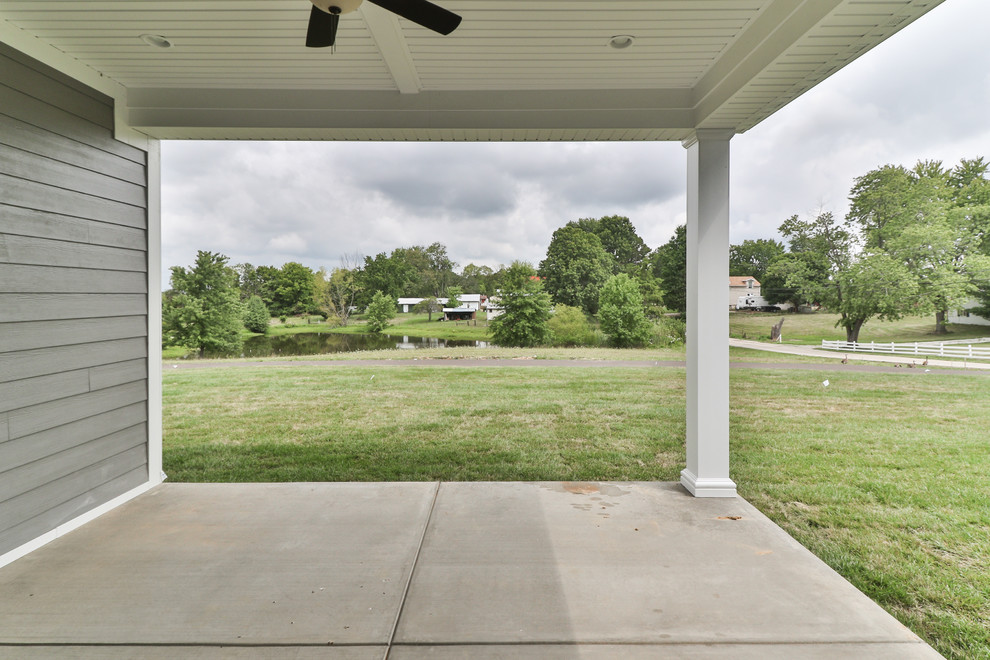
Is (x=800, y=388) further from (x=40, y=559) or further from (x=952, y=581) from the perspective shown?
(x=40, y=559)

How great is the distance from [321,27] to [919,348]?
1010 cm

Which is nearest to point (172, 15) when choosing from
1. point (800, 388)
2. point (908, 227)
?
point (800, 388)

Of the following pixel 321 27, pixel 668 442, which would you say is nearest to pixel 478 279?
pixel 668 442

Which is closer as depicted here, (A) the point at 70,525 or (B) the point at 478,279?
(A) the point at 70,525

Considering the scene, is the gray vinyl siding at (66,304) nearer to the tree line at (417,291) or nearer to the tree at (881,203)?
the tree line at (417,291)

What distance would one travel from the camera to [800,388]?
24.5 feet

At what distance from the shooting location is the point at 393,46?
2.27 meters

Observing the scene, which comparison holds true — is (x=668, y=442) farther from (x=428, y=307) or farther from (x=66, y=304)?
(x=428, y=307)

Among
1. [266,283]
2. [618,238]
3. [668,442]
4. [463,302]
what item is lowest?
[668,442]

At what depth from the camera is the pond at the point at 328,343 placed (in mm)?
9820

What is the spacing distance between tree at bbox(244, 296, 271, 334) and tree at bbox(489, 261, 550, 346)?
15.3 ft

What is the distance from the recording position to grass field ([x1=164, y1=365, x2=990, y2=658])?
2963mm

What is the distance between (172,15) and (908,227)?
33.9 ft

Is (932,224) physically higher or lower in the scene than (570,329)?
higher
